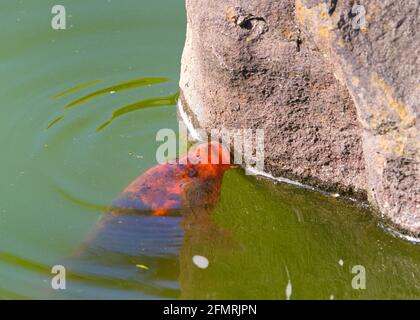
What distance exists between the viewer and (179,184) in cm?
357

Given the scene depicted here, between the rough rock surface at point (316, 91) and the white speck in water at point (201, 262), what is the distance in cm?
62

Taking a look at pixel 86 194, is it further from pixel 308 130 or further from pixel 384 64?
pixel 384 64

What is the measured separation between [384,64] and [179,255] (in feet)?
3.65

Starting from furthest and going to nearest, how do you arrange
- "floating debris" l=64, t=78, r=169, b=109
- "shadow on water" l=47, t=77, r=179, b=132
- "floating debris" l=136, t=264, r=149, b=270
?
"floating debris" l=64, t=78, r=169, b=109
"shadow on water" l=47, t=77, r=179, b=132
"floating debris" l=136, t=264, r=149, b=270

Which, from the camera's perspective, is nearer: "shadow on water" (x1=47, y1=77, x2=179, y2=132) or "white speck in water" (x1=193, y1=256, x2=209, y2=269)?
"white speck in water" (x1=193, y1=256, x2=209, y2=269)

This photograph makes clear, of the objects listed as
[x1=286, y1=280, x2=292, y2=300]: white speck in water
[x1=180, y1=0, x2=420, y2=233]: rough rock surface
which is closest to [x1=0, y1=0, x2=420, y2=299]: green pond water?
[x1=286, y1=280, x2=292, y2=300]: white speck in water

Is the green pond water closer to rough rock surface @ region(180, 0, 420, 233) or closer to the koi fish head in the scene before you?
the koi fish head

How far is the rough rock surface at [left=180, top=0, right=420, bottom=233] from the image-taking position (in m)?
3.01

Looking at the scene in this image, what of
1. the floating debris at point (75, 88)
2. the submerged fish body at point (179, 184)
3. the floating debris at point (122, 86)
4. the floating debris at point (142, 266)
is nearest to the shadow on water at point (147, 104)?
the floating debris at point (122, 86)

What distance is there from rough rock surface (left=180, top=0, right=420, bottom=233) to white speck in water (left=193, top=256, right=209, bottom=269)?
0.62 meters

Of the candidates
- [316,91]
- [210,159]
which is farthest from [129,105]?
[316,91]

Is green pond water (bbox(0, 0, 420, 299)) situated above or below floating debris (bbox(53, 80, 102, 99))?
below

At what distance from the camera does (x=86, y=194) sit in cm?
351
